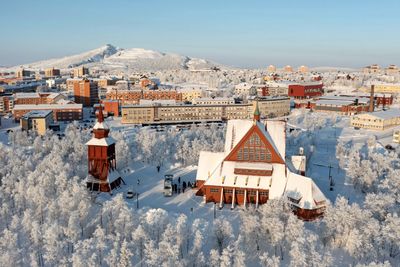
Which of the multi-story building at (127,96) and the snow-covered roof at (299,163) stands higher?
the multi-story building at (127,96)

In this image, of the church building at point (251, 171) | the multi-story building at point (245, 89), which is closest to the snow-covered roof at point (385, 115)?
the church building at point (251, 171)

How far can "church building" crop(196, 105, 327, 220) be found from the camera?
44344 millimetres

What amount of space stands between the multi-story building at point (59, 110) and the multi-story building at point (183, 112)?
15.4 meters

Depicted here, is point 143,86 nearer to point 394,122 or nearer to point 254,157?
point 394,122

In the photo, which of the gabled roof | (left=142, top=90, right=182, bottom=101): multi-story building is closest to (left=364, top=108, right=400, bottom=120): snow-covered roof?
the gabled roof

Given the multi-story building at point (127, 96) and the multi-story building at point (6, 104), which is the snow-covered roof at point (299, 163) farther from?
the multi-story building at point (6, 104)

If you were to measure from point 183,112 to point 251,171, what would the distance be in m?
72.1

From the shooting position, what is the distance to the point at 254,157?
1865 inches

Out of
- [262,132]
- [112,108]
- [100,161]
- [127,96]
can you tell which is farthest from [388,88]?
[100,161]

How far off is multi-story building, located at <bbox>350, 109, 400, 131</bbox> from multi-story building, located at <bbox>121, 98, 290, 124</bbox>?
96.0 feet

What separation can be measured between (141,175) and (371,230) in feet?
107

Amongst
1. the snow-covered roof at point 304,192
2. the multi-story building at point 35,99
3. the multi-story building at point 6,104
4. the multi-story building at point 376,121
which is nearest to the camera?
the snow-covered roof at point 304,192

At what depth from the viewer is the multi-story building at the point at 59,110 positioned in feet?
371

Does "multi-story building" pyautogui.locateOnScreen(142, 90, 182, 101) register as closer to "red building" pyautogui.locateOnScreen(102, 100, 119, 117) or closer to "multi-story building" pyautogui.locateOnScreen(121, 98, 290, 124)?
"red building" pyautogui.locateOnScreen(102, 100, 119, 117)
